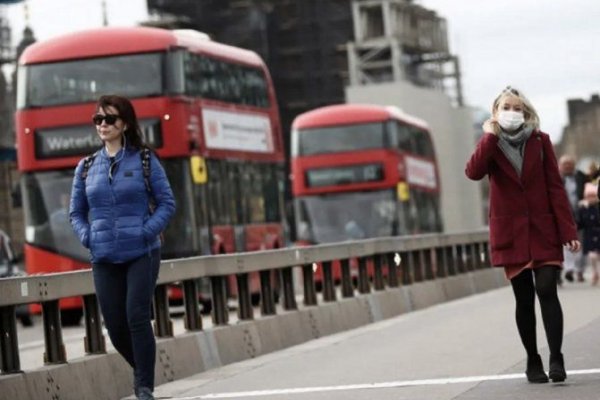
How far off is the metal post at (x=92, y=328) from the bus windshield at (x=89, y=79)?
1365cm

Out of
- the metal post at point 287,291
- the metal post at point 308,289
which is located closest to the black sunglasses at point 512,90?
the metal post at point 287,291

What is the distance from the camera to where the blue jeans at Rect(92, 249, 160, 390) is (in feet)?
32.3

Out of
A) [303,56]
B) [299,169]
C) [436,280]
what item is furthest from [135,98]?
[303,56]

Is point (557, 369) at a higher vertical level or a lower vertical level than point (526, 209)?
lower

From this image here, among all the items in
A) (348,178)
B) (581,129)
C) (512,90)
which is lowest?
(512,90)

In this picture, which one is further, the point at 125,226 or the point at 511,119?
the point at 511,119

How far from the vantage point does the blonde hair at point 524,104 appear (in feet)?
33.1

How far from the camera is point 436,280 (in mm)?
24000

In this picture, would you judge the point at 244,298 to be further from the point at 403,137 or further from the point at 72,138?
the point at 403,137

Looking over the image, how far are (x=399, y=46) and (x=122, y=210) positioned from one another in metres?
126

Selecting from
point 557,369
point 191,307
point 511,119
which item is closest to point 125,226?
point 511,119

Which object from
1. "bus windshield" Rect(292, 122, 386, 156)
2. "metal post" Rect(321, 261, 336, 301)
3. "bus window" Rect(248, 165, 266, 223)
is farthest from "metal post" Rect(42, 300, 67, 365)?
"bus windshield" Rect(292, 122, 386, 156)

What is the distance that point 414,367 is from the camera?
12203 mm

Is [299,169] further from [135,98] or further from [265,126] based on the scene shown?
[135,98]
